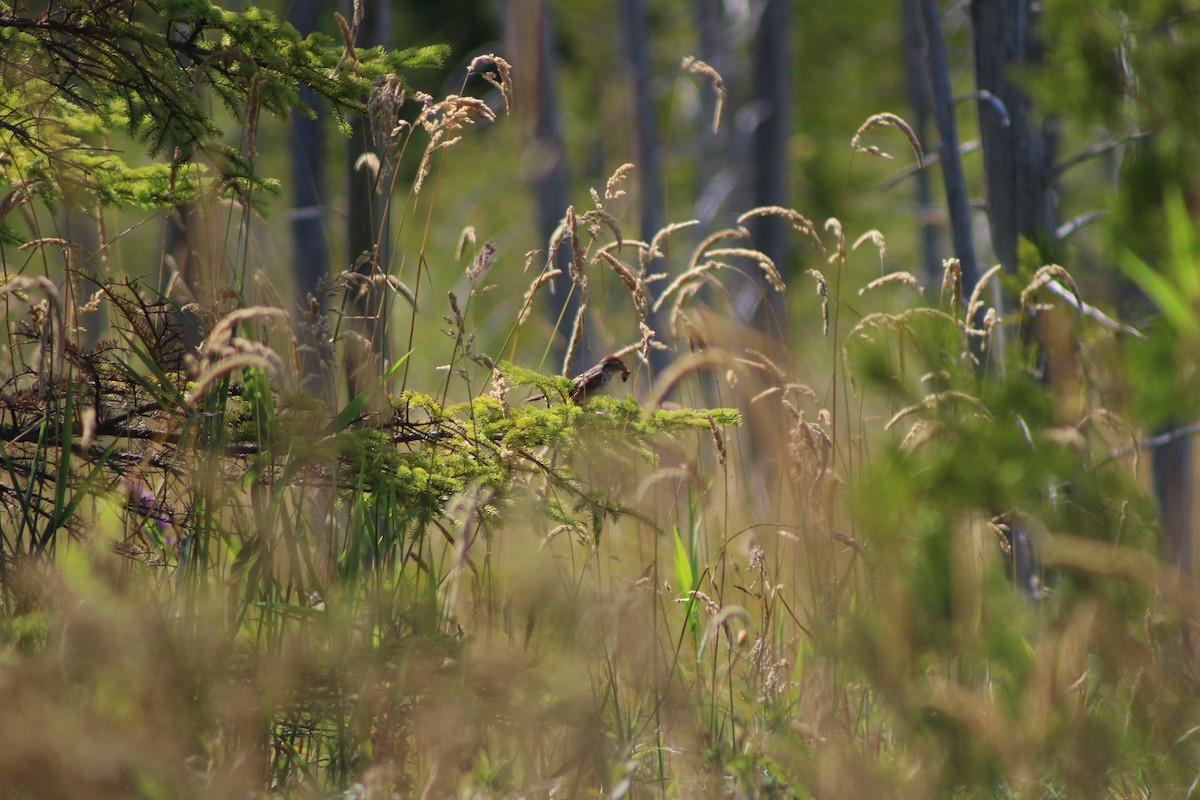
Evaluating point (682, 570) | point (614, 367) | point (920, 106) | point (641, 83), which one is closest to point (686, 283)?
point (614, 367)

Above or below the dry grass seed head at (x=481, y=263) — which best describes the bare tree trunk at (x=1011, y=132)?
above

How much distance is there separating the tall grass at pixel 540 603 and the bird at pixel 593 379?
19 centimetres

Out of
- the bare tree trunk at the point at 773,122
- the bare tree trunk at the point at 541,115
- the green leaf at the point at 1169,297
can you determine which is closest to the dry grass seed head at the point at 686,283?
the green leaf at the point at 1169,297

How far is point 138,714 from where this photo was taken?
72.9 inches

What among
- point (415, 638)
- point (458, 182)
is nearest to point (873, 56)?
point (458, 182)

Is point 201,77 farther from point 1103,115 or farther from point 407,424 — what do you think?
point 1103,115

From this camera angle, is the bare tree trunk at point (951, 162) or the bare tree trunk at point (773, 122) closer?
the bare tree trunk at point (951, 162)

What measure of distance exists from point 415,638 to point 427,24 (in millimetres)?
16756

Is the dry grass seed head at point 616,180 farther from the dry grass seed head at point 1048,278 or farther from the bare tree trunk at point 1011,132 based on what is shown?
the bare tree trunk at point 1011,132

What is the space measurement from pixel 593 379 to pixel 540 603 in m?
1.10

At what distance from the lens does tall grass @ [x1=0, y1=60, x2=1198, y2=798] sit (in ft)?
5.98

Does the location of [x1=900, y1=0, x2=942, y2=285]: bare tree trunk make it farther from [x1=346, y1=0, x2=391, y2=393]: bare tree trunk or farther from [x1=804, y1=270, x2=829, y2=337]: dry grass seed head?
[x1=804, y1=270, x2=829, y2=337]: dry grass seed head

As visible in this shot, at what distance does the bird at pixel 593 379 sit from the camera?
2.95 m

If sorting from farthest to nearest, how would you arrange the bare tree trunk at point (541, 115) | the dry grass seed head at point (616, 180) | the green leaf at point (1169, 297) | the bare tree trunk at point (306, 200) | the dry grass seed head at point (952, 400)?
the bare tree trunk at point (541, 115), the bare tree trunk at point (306, 200), the dry grass seed head at point (616, 180), the dry grass seed head at point (952, 400), the green leaf at point (1169, 297)
